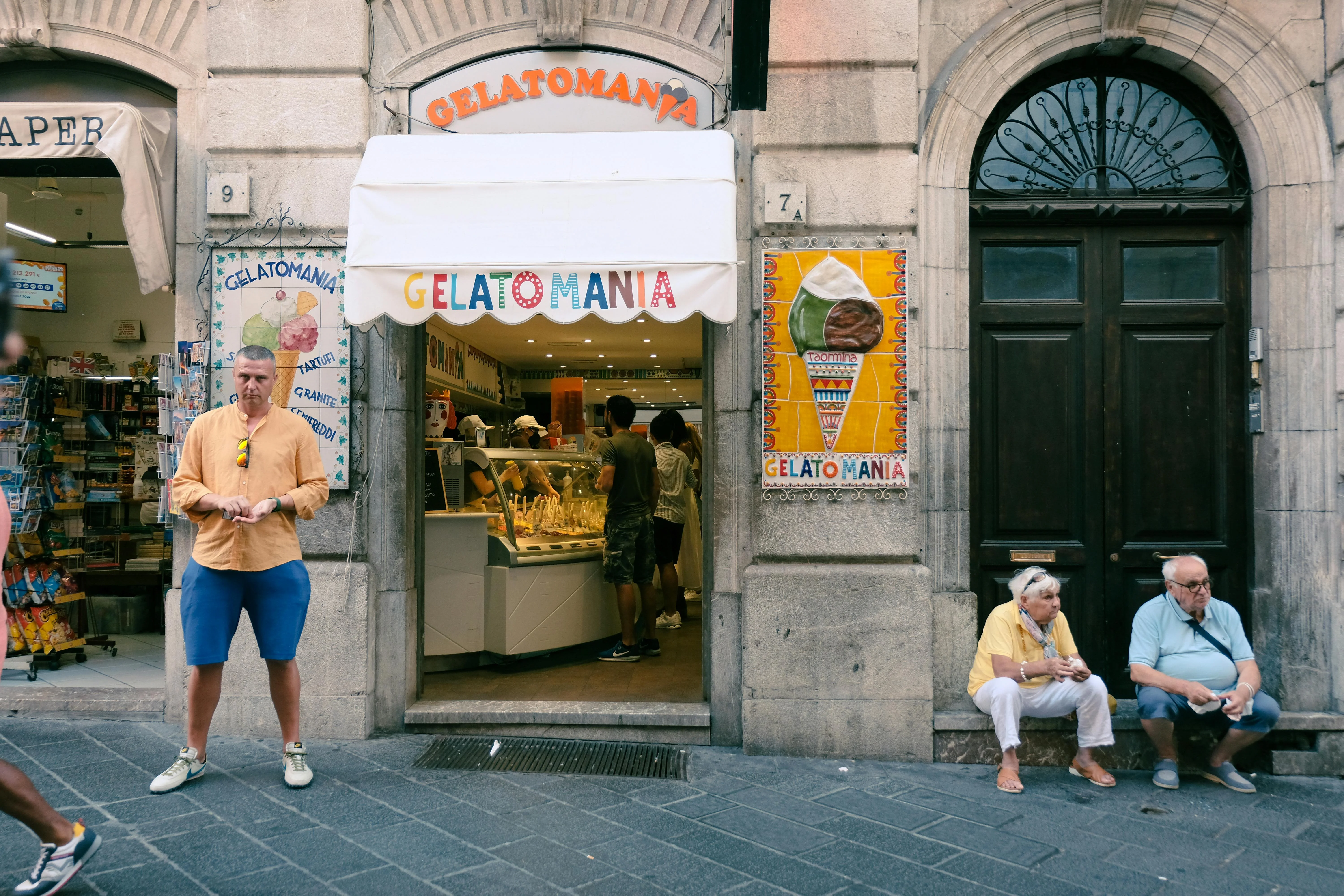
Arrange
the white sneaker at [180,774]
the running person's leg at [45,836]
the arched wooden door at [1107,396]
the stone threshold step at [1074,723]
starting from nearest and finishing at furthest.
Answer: the running person's leg at [45,836], the white sneaker at [180,774], the stone threshold step at [1074,723], the arched wooden door at [1107,396]

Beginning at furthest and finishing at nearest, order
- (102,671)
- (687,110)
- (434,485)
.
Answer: (434,485), (102,671), (687,110)

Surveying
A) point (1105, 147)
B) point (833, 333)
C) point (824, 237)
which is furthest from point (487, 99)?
point (1105, 147)

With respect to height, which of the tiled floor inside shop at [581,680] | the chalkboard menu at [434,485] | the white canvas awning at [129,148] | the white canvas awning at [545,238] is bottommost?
the tiled floor inside shop at [581,680]

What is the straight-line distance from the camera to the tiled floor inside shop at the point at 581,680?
223 inches

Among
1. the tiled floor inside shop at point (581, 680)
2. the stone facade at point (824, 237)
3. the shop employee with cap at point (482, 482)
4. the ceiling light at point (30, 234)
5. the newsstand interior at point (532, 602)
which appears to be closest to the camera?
the stone facade at point (824, 237)

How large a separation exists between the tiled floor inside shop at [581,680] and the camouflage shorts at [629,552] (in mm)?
613

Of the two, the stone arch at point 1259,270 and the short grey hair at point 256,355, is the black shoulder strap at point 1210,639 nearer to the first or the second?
the stone arch at point 1259,270

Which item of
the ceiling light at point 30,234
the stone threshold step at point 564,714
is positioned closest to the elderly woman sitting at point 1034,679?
the stone threshold step at point 564,714

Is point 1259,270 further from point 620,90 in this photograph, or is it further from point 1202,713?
point 620,90

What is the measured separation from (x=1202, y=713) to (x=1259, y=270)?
103 inches

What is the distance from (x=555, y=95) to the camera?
531cm

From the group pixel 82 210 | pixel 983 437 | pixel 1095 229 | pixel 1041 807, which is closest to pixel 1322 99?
pixel 1095 229

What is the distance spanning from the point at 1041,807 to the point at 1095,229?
10.8ft

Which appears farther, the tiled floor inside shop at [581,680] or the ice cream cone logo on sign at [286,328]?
the tiled floor inside shop at [581,680]
